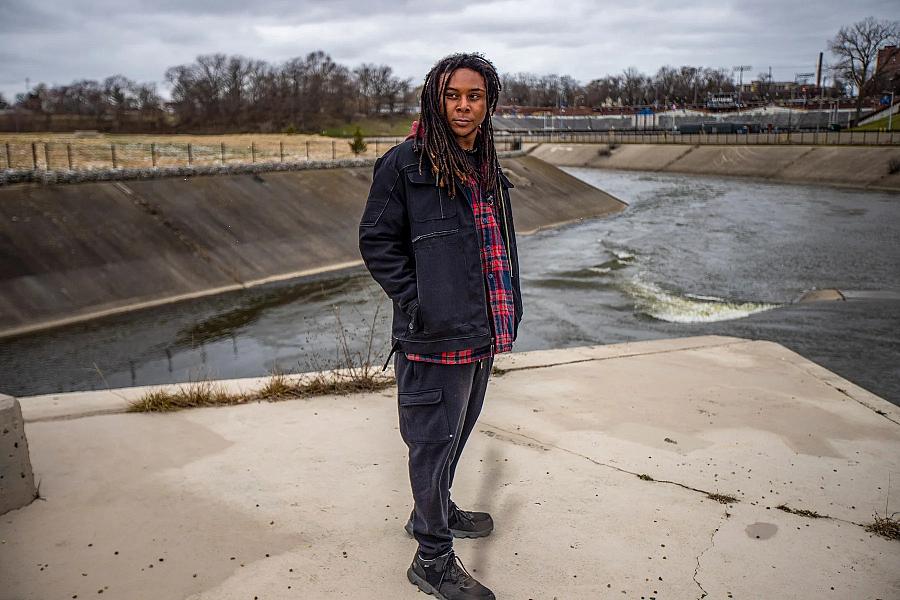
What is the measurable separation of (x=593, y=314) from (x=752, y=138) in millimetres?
52429

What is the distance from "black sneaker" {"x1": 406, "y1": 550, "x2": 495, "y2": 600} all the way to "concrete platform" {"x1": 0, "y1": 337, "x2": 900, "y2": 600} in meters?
0.13

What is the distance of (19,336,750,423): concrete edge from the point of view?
575 centimetres

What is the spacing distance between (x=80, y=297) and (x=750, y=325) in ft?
42.8

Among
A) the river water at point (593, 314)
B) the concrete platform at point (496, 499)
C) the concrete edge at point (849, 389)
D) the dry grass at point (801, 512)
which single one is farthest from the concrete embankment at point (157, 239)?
the dry grass at point (801, 512)

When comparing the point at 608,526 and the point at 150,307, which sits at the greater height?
the point at 608,526

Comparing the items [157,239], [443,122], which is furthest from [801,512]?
[157,239]

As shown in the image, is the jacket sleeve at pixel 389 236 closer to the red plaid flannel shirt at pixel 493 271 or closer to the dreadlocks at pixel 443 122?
the dreadlocks at pixel 443 122

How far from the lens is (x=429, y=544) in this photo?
11.2ft

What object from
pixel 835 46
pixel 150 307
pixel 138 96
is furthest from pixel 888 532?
pixel 835 46

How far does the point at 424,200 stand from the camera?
3225 mm

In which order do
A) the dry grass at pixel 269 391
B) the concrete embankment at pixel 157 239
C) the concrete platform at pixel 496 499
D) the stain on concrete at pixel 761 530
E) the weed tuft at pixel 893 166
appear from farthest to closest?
1. the weed tuft at pixel 893 166
2. the concrete embankment at pixel 157 239
3. the dry grass at pixel 269 391
4. the stain on concrete at pixel 761 530
5. the concrete platform at pixel 496 499

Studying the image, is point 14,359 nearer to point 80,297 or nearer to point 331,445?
point 80,297

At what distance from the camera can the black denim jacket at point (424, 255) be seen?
10.5 feet

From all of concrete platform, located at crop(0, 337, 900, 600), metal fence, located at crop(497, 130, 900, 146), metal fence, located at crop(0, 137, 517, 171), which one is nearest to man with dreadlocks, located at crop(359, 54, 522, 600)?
concrete platform, located at crop(0, 337, 900, 600)
